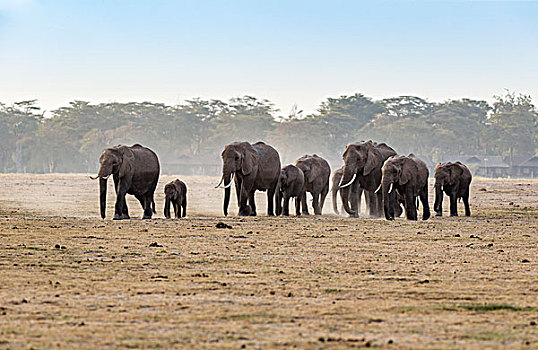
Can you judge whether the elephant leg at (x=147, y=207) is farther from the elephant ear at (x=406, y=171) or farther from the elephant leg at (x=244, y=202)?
the elephant ear at (x=406, y=171)

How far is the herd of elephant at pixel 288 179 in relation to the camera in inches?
1011

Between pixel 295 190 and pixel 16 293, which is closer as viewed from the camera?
pixel 16 293

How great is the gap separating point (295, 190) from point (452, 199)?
4657 mm

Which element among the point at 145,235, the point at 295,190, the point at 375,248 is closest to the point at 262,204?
the point at 295,190

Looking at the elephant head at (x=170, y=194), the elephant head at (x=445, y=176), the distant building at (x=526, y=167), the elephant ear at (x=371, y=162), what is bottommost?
the elephant head at (x=170, y=194)

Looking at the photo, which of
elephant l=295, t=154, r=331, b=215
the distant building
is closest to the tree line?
the distant building

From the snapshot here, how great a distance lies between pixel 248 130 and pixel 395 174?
107m

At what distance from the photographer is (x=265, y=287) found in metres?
12.3

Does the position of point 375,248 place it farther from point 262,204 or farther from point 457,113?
point 457,113

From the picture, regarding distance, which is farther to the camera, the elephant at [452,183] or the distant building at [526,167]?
the distant building at [526,167]

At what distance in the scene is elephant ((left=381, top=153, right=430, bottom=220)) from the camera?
25797 mm

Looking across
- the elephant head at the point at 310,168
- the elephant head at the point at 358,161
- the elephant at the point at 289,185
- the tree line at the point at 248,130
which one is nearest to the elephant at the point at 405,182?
the elephant head at the point at 358,161

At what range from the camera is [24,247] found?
1695 cm

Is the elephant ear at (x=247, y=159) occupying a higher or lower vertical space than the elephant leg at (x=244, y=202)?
higher
